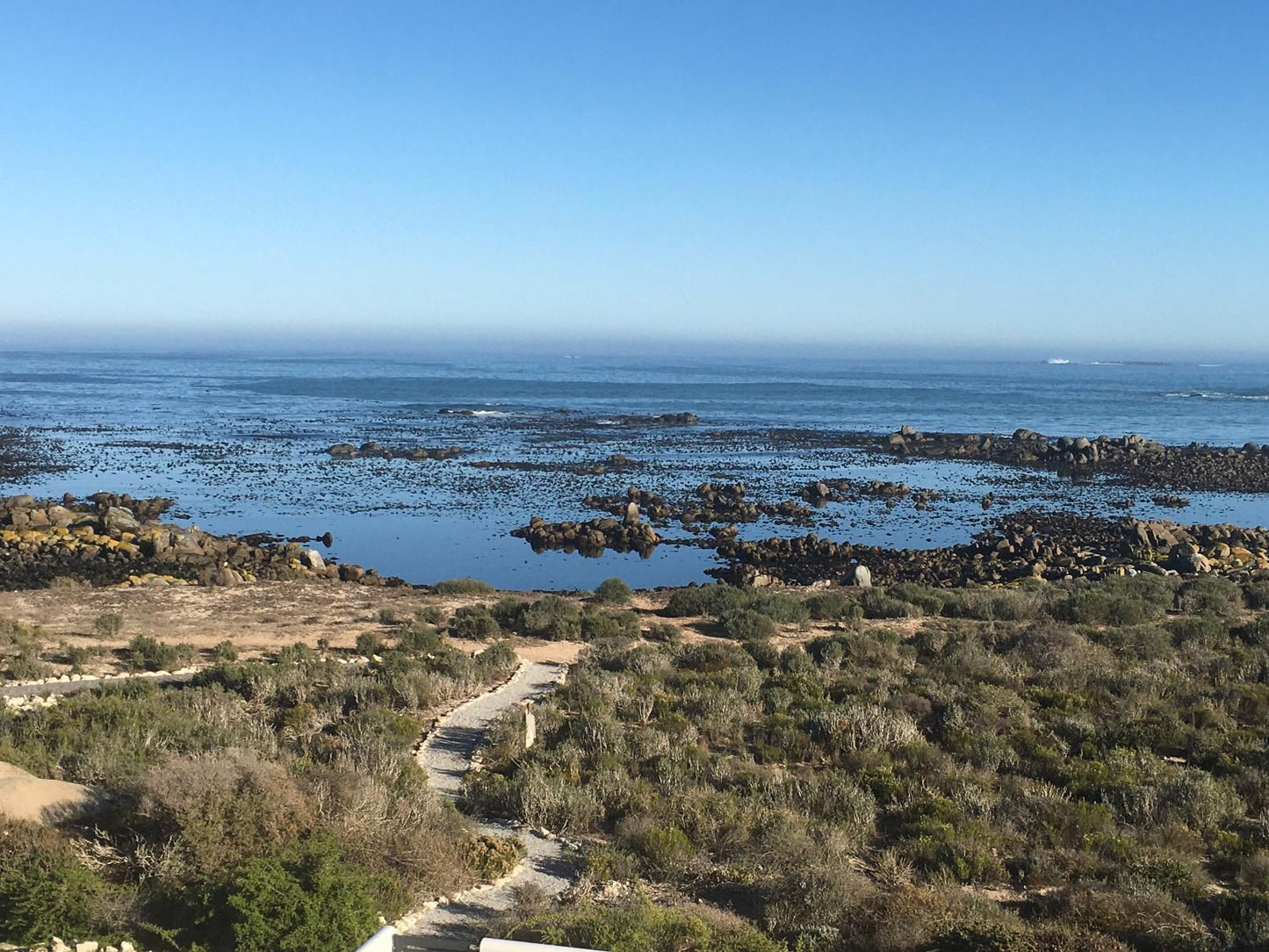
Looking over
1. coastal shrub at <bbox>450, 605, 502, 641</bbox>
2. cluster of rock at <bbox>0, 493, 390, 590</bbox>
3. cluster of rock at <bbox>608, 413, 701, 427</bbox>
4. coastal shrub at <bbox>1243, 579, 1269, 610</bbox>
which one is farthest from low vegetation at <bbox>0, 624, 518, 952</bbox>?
cluster of rock at <bbox>608, 413, 701, 427</bbox>

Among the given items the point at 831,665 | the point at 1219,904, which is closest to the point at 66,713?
the point at 831,665

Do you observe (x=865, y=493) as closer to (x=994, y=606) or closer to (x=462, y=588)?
(x=994, y=606)

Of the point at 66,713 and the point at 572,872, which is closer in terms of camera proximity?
the point at 572,872

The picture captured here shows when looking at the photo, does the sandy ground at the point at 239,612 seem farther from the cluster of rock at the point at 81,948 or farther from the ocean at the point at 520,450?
the cluster of rock at the point at 81,948

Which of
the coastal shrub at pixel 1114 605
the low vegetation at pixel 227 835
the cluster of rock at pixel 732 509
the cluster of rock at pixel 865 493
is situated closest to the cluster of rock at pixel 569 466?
the cluster of rock at pixel 732 509

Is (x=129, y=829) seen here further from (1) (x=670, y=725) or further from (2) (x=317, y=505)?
(2) (x=317, y=505)

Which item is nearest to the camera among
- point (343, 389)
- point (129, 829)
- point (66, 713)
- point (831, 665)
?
point (129, 829)

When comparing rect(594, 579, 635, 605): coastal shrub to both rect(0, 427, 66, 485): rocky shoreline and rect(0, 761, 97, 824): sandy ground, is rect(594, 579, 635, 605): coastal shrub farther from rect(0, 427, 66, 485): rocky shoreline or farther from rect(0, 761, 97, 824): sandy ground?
rect(0, 427, 66, 485): rocky shoreline

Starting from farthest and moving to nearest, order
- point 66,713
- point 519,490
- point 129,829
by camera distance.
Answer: point 519,490, point 66,713, point 129,829
